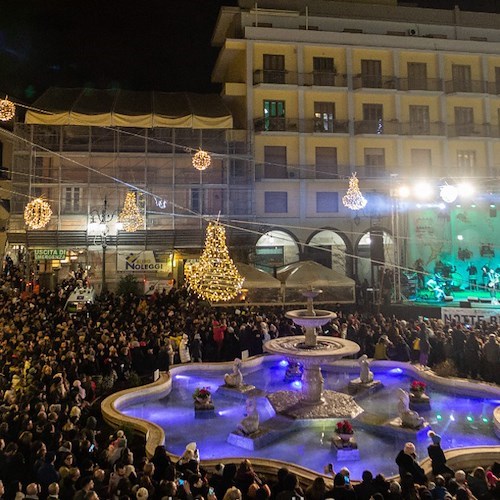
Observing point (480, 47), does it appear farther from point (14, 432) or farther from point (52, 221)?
point (14, 432)

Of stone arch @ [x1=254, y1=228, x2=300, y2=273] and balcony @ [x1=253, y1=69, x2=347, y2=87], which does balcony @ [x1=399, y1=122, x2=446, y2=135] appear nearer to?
balcony @ [x1=253, y1=69, x2=347, y2=87]

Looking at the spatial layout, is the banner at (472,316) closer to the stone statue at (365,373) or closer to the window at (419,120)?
the stone statue at (365,373)

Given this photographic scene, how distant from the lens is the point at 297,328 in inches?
590

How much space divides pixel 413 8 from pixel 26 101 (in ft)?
80.2

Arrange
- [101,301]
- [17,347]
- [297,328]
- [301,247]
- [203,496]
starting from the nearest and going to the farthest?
[203,496] < [17,347] < [297,328] < [101,301] < [301,247]

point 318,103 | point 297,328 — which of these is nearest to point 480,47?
point 318,103

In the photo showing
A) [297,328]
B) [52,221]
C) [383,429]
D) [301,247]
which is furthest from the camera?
[301,247]

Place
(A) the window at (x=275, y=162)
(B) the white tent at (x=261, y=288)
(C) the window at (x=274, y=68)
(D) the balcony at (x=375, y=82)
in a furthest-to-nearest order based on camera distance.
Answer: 1. (D) the balcony at (x=375, y=82)
2. (C) the window at (x=274, y=68)
3. (A) the window at (x=275, y=162)
4. (B) the white tent at (x=261, y=288)

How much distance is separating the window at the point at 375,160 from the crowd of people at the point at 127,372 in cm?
1172

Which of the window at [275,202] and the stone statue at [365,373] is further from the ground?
the window at [275,202]

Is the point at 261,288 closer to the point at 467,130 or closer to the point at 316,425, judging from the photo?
the point at 316,425

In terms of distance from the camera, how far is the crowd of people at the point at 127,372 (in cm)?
563

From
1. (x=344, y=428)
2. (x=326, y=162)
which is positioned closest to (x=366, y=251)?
(x=326, y=162)

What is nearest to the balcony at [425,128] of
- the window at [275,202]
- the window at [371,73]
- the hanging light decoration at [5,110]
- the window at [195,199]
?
the window at [371,73]
